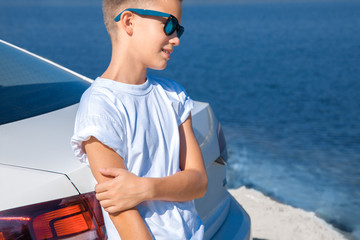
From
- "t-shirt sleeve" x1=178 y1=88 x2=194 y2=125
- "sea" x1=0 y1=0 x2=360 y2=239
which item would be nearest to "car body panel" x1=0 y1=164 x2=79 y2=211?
"t-shirt sleeve" x1=178 y1=88 x2=194 y2=125

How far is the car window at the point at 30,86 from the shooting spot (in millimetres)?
1989

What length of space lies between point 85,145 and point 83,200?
A: 20cm

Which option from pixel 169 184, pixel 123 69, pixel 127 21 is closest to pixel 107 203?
pixel 169 184

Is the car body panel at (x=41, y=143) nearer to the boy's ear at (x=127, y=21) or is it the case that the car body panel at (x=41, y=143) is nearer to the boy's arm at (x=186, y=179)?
the boy's arm at (x=186, y=179)

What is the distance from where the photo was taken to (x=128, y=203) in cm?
126

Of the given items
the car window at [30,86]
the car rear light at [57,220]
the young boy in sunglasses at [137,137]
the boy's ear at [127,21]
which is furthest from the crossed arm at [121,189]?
the car window at [30,86]

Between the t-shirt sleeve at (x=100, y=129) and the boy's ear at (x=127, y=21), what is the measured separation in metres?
0.24

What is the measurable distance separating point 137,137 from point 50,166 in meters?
0.28

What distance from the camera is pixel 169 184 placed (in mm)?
1350

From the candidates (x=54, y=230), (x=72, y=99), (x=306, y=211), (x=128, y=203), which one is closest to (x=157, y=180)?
(x=128, y=203)

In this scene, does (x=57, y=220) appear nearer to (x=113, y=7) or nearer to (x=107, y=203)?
(x=107, y=203)

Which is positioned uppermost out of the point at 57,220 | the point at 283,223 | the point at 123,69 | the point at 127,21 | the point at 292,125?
the point at 127,21

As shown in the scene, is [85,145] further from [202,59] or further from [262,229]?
[202,59]

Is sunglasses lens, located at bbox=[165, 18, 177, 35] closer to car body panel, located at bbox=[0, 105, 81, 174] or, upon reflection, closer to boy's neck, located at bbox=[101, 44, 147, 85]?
boy's neck, located at bbox=[101, 44, 147, 85]
